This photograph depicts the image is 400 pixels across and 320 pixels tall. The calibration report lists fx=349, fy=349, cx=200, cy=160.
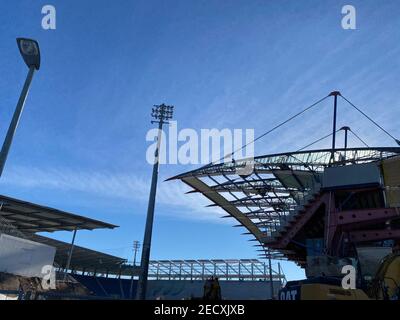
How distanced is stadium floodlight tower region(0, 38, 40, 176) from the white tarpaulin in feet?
82.2

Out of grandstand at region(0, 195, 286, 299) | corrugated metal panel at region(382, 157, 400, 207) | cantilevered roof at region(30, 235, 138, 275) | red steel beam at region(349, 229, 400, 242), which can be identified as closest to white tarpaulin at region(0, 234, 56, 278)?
grandstand at region(0, 195, 286, 299)

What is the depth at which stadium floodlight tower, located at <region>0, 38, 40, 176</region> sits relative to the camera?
1300 cm

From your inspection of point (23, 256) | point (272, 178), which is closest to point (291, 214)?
point (272, 178)

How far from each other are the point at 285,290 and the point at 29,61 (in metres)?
13.8

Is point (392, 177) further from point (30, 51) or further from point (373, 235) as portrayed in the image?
point (30, 51)

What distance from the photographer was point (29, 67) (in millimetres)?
15250

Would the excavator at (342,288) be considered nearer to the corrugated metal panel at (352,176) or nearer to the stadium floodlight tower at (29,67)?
the stadium floodlight tower at (29,67)

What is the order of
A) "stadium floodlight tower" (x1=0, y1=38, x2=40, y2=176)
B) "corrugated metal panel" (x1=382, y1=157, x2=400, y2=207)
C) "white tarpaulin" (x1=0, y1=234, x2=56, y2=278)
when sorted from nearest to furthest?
"stadium floodlight tower" (x1=0, y1=38, x2=40, y2=176) < "corrugated metal panel" (x1=382, y1=157, x2=400, y2=207) < "white tarpaulin" (x1=0, y1=234, x2=56, y2=278)

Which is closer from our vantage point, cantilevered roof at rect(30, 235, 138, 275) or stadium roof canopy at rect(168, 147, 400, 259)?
stadium roof canopy at rect(168, 147, 400, 259)

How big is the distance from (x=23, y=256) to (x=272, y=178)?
98.4 ft

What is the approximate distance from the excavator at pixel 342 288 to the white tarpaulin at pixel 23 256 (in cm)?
3181

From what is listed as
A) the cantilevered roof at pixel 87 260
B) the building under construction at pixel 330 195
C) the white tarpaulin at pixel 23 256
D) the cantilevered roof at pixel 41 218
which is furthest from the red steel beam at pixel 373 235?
the cantilevered roof at pixel 87 260

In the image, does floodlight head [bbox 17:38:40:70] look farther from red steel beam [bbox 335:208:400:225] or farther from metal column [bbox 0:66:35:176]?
red steel beam [bbox 335:208:400:225]
